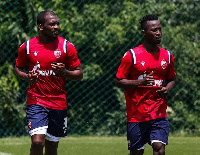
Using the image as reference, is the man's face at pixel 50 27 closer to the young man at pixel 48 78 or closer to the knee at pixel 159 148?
the young man at pixel 48 78

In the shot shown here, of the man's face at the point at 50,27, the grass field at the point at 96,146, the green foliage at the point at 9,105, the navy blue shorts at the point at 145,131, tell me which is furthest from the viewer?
the green foliage at the point at 9,105

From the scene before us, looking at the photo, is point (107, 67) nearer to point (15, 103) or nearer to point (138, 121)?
point (15, 103)

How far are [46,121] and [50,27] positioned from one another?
0.96m

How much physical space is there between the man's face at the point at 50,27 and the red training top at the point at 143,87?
2.50 ft

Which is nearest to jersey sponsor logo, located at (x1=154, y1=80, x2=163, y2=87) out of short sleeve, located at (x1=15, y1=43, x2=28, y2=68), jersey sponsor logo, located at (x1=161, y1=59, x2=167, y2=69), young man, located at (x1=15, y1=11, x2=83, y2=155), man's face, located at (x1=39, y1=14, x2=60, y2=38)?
jersey sponsor logo, located at (x1=161, y1=59, x2=167, y2=69)

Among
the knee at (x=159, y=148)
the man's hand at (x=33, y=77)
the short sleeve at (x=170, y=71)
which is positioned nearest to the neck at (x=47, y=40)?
the man's hand at (x=33, y=77)

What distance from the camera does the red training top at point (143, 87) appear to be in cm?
563

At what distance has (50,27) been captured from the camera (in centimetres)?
583

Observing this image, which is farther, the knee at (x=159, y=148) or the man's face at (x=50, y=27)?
the man's face at (x=50, y=27)

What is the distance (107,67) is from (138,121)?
13.7 feet

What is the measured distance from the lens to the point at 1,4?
377 inches

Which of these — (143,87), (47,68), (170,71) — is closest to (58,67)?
(47,68)

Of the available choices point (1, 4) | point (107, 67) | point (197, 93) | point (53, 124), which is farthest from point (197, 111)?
point (53, 124)

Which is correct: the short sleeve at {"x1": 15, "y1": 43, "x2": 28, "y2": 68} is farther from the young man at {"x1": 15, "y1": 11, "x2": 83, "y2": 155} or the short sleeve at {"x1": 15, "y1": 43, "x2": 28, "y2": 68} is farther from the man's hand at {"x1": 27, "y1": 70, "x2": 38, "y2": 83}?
the man's hand at {"x1": 27, "y1": 70, "x2": 38, "y2": 83}
